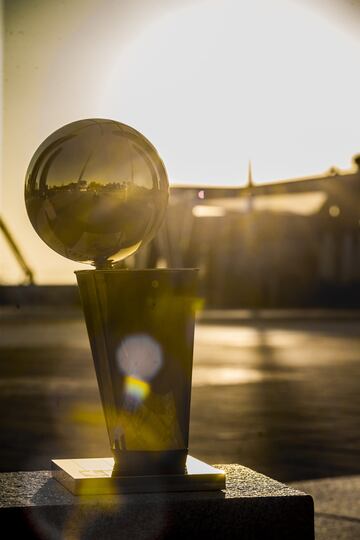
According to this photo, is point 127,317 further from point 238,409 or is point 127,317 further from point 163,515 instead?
point 238,409

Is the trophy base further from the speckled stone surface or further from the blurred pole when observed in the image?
the blurred pole

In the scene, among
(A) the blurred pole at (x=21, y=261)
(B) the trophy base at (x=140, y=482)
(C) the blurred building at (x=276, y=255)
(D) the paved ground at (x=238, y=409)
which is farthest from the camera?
(C) the blurred building at (x=276, y=255)

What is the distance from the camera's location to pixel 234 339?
32812 millimetres

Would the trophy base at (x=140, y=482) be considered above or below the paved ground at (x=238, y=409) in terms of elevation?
above

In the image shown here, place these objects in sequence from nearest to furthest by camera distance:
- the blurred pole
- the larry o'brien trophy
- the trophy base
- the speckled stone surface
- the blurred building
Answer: the speckled stone surface → the trophy base → the larry o'brien trophy → the blurred pole → the blurred building

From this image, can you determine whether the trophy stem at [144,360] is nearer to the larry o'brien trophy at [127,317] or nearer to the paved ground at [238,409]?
the larry o'brien trophy at [127,317]

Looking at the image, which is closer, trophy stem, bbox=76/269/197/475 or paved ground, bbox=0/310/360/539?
trophy stem, bbox=76/269/197/475

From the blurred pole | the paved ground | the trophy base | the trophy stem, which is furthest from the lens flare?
the blurred pole

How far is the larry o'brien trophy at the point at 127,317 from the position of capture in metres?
4.02

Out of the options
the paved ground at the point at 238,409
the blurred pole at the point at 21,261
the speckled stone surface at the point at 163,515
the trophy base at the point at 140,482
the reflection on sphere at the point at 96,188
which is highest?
the reflection on sphere at the point at 96,188

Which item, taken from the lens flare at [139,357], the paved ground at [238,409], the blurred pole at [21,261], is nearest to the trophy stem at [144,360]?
the lens flare at [139,357]

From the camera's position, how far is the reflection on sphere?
4.05 metres

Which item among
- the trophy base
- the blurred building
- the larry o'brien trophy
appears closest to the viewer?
the trophy base

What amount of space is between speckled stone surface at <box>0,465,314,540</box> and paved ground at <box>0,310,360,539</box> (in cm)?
322
